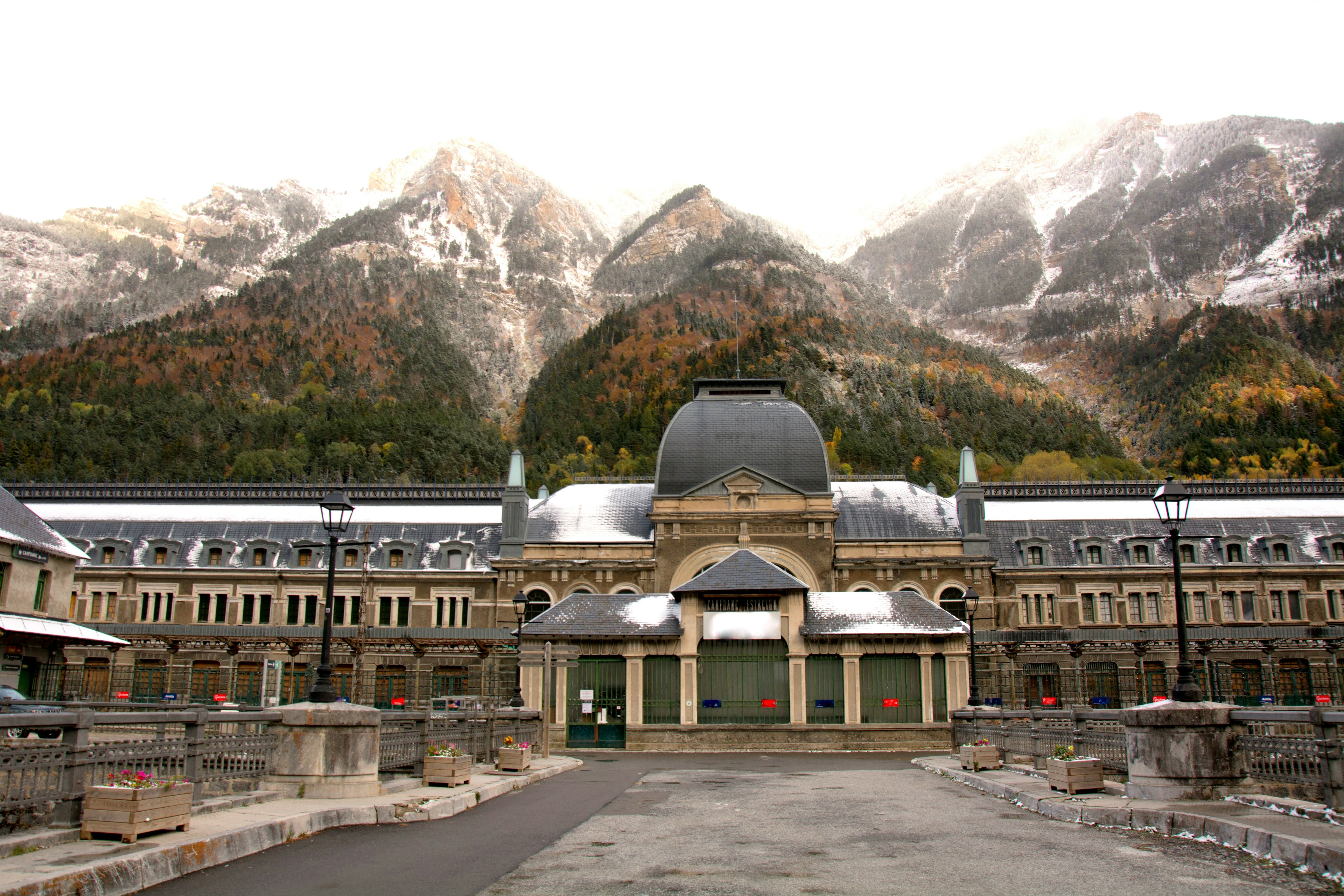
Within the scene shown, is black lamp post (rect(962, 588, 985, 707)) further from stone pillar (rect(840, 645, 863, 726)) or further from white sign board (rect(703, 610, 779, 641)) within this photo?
white sign board (rect(703, 610, 779, 641))

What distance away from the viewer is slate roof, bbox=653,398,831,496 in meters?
56.4

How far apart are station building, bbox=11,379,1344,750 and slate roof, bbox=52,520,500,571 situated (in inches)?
6.2

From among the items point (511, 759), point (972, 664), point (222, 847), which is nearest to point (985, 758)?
point (511, 759)

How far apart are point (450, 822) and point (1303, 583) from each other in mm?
56568

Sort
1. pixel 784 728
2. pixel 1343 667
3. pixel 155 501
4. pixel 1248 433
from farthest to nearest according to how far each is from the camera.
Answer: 1. pixel 1248 433
2. pixel 155 501
3. pixel 1343 667
4. pixel 784 728

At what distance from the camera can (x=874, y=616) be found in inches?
1645

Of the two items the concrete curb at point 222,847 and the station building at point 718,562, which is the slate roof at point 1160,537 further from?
the concrete curb at point 222,847

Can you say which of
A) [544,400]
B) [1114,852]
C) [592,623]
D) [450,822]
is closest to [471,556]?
[592,623]

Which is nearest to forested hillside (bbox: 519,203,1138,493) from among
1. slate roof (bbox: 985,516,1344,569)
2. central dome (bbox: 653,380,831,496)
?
slate roof (bbox: 985,516,1344,569)

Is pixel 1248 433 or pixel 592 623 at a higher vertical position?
pixel 1248 433

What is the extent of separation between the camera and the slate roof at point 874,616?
4078cm

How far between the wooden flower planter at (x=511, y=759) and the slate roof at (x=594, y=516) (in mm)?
31895

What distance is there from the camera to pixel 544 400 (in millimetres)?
160625

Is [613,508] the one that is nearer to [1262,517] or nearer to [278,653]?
[278,653]
